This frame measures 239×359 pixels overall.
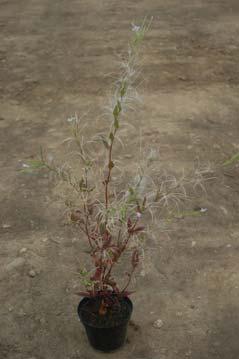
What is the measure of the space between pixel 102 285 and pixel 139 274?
714 mm

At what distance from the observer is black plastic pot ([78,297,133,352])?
9.82ft

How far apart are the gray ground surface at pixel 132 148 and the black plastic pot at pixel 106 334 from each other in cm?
7

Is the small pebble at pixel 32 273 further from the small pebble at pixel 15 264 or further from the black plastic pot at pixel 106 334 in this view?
the black plastic pot at pixel 106 334

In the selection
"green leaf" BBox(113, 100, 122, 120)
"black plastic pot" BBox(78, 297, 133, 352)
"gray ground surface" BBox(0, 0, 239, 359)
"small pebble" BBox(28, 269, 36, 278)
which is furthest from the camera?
"small pebble" BBox(28, 269, 36, 278)

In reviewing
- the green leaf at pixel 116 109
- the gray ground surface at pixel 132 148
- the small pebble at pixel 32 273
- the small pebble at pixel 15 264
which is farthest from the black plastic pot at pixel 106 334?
the green leaf at pixel 116 109

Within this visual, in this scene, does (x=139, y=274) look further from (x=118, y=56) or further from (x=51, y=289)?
(x=118, y=56)

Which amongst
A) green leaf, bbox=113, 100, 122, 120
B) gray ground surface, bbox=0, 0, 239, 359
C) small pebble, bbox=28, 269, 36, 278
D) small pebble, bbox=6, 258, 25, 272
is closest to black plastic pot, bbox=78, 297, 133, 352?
gray ground surface, bbox=0, 0, 239, 359

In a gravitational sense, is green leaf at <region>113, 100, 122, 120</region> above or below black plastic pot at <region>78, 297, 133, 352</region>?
above

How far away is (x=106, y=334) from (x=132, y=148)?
7.78 ft

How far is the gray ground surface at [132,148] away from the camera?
328cm

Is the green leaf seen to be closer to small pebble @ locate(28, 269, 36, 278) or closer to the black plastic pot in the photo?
the black plastic pot

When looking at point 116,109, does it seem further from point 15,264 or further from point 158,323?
point 15,264

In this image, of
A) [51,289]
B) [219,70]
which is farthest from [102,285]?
[219,70]

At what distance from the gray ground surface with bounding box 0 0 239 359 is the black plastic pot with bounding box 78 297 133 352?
71 millimetres
